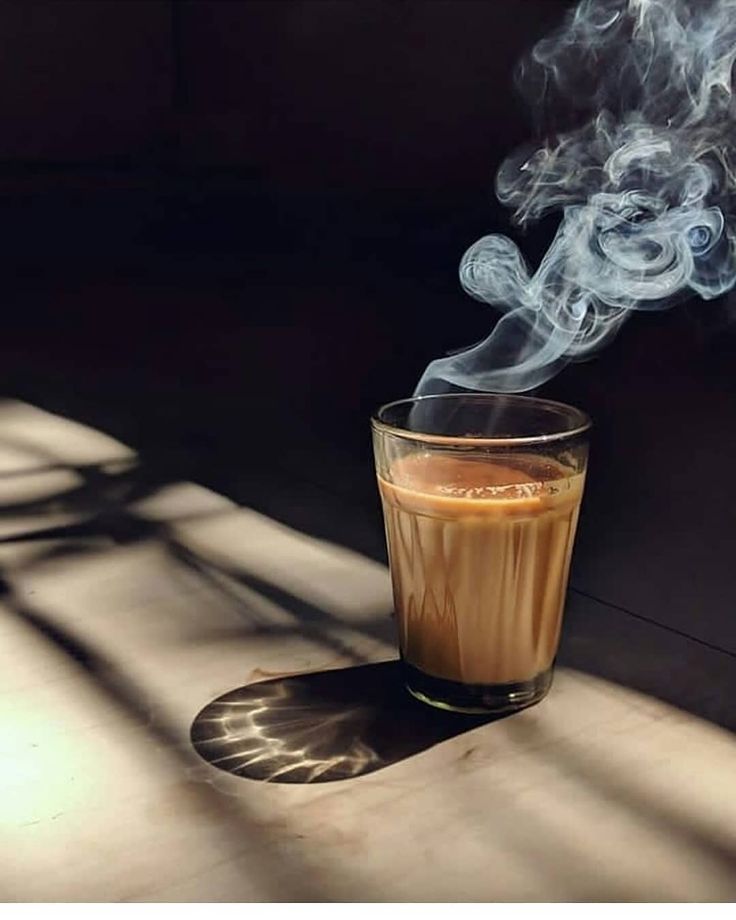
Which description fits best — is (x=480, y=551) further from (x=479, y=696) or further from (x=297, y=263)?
(x=297, y=263)

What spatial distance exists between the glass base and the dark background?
0.15 m

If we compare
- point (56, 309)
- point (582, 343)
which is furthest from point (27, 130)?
point (582, 343)

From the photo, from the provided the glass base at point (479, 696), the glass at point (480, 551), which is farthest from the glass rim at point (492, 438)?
the glass base at point (479, 696)

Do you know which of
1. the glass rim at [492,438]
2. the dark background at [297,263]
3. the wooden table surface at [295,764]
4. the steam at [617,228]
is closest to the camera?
the wooden table surface at [295,764]

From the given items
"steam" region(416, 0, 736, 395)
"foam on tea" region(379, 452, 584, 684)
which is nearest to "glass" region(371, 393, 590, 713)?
"foam on tea" region(379, 452, 584, 684)

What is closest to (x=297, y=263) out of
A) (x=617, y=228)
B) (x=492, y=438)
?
(x=617, y=228)

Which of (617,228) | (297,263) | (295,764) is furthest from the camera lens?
(297,263)

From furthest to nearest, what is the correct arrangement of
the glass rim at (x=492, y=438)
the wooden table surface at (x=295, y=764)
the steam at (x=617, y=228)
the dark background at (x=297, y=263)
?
the dark background at (x=297, y=263)
the steam at (x=617, y=228)
the glass rim at (x=492, y=438)
the wooden table surface at (x=295, y=764)

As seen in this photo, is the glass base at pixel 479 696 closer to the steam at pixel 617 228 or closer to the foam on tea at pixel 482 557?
the foam on tea at pixel 482 557

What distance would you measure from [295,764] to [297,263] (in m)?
2.45

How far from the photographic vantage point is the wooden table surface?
0.51 m

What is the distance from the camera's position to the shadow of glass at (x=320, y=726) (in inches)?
23.5

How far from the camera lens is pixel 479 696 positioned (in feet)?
2.13

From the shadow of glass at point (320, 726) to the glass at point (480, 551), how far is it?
2 cm
